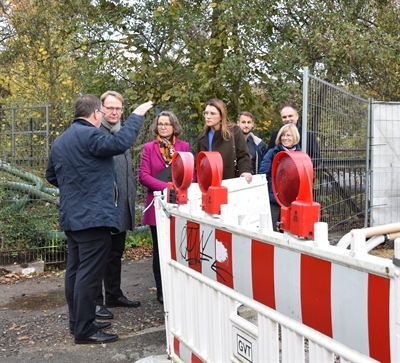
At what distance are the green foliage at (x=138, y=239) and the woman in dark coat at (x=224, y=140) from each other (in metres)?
2.75

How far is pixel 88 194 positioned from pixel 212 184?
1600 mm

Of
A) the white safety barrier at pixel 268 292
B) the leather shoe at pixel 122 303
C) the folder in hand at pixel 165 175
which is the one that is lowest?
the leather shoe at pixel 122 303

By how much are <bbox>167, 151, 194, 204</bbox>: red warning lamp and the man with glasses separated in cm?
181

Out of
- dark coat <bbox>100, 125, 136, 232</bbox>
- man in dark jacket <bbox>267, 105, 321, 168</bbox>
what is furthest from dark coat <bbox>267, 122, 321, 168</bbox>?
dark coat <bbox>100, 125, 136, 232</bbox>

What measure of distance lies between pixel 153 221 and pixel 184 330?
6.81 feet

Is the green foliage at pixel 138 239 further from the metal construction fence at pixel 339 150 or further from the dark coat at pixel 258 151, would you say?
the metal construction fence at pixel 339 150

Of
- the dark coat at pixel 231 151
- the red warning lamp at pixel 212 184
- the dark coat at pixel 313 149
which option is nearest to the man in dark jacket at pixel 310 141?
the dark coat at pixel 313 149

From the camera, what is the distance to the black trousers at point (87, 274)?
397 centimetres

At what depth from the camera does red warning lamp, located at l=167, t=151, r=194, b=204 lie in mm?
2887

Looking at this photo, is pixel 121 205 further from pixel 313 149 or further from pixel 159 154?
pixel 313 149

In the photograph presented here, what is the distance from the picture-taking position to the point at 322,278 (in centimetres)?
182

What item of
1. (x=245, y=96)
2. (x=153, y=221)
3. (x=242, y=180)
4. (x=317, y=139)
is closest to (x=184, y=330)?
(x=242, y=180)

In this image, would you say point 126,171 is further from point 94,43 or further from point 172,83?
point 94,43

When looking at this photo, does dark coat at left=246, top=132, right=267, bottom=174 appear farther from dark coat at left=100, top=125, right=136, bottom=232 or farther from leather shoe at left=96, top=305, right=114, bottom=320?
leather shoe at left=96, top=305, right=114, bottom=320
